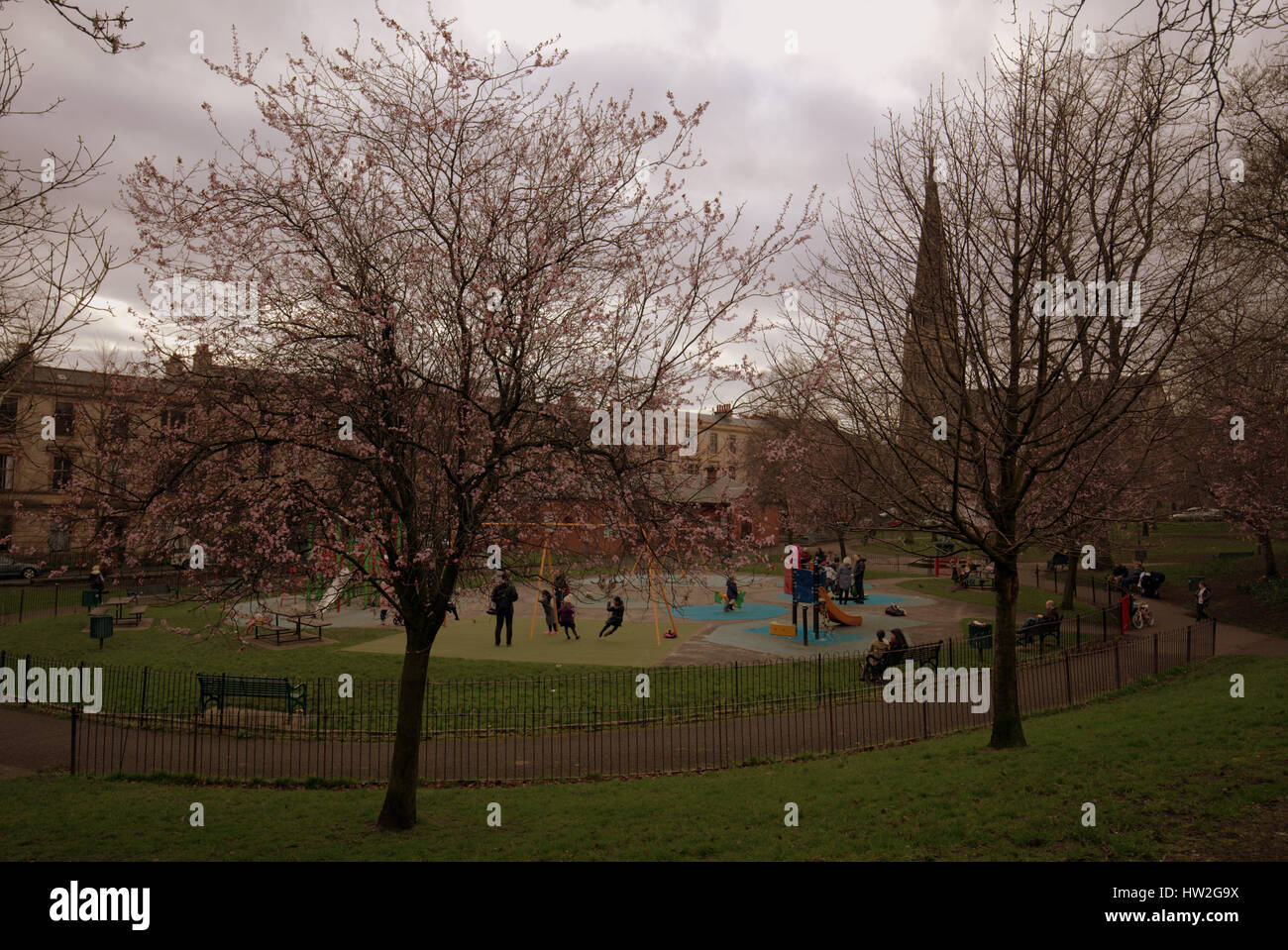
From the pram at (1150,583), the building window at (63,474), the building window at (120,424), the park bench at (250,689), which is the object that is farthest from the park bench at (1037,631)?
the building window at (63,474)

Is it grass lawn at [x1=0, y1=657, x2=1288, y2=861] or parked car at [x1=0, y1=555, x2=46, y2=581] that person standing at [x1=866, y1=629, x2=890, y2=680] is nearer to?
grass lawn at [x1=0, y1=657, x2=1288, y2=861]

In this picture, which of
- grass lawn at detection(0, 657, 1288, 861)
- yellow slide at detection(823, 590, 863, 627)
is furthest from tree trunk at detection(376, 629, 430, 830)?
yellow slide at detection(823, 590, 863, 627)

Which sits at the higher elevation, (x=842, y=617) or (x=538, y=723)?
(x=842, y=617)

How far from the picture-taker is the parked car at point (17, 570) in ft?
128

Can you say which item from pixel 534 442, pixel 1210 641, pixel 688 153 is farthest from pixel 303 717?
pixel 1210 641

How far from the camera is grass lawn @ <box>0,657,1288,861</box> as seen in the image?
276 inches

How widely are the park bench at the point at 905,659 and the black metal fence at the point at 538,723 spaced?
37 cm

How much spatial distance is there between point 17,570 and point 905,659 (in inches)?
1776

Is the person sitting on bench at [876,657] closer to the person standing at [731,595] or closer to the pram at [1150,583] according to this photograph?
the person standing at [731,595]

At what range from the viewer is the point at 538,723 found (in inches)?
549

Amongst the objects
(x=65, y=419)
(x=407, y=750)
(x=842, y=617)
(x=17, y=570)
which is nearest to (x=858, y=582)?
(x=842, y=617)

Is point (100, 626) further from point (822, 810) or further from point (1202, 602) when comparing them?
point (1202, 602)

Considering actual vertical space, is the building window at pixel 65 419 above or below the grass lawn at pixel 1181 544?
above

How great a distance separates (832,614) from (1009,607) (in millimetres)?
13880
